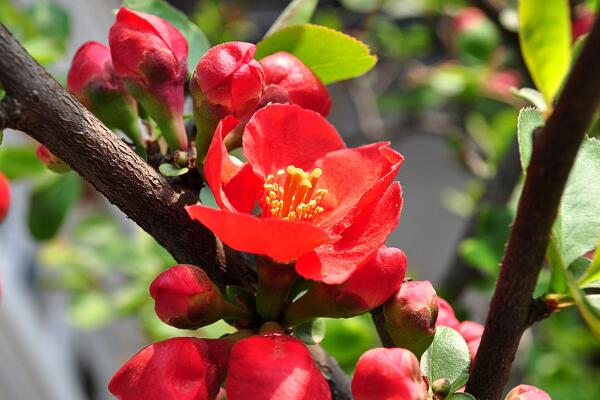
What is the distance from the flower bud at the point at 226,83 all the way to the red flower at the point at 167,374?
0.17 meters

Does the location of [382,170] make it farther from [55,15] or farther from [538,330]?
[538,330]

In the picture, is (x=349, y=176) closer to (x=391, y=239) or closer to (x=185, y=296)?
(x=185, y=296)

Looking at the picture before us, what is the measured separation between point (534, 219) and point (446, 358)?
0.51 ft

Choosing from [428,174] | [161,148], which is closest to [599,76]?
[161,148]

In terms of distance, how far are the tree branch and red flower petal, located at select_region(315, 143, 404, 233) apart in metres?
0.08

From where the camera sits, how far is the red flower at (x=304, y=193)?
0.42 metres

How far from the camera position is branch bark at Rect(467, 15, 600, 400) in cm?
32

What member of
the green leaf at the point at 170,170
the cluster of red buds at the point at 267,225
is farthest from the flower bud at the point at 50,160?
the green leaf at the point at 170,170

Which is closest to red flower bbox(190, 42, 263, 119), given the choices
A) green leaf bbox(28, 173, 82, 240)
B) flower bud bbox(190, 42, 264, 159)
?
flower bud bbox(190, 42, 264, 159)

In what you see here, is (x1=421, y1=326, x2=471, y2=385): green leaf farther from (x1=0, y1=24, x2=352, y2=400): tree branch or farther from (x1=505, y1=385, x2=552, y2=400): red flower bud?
(x1=0, y1=24, x2=352, y2=400): tree branch

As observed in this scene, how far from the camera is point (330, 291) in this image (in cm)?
49

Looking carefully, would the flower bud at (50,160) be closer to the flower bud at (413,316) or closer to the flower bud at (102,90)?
the flower bud at (102,90)

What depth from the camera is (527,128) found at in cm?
45

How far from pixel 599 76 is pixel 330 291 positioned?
9.1 inches
